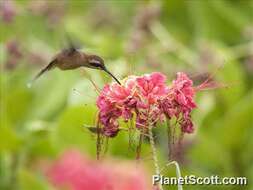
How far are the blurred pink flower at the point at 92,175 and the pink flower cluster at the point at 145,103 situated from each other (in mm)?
465

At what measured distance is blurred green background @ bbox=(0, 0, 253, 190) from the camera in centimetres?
190

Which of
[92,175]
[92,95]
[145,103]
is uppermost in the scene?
[92,95]

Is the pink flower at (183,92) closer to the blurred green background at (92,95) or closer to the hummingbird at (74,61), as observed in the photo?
the hummingbird at (74,61)

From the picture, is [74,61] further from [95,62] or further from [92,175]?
[92,175]

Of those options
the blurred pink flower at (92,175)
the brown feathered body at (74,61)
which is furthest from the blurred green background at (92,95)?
the brown feathered body at (74,61)

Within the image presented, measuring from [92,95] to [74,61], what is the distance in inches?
25.7

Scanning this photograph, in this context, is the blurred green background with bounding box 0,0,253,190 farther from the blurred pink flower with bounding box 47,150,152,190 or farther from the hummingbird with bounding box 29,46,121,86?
the hummingbird with bounding box 29,46,121,86

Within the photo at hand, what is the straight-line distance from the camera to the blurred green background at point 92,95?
1901mm

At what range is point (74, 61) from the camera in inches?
39.8

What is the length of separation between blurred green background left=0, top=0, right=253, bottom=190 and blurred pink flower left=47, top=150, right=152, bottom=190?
52 mm

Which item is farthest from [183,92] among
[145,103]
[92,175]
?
[92,175]

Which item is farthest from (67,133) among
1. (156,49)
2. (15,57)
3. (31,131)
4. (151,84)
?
(151,84)

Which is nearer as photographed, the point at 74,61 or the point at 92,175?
the point at 74,61

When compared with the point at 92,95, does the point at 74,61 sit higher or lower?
lower
